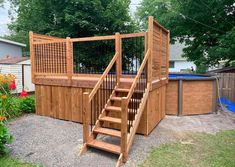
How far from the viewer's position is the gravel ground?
11.1 feet

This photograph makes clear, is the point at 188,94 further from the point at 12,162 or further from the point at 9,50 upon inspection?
the point at 9,50

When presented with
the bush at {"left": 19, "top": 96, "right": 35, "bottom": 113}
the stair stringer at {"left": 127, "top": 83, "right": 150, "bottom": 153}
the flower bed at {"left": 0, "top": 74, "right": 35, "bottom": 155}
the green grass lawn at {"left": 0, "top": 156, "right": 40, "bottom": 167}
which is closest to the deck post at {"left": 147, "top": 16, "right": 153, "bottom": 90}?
the stair stringer at {"left": 127, "top": 83, "right": 150, "bottom": 153}

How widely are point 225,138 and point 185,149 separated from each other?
1.19m

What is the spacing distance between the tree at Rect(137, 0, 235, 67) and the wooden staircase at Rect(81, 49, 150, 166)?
6098mm

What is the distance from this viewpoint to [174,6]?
35.8 feet

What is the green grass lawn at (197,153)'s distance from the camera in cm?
323

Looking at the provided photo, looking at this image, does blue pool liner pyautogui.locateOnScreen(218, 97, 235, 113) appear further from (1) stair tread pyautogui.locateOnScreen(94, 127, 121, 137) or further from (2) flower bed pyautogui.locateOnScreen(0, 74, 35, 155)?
(2) flower bed pyautogui.locateOnScreen(0, 74, 35, 155)

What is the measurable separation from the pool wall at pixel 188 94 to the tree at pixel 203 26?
3286 millimetres

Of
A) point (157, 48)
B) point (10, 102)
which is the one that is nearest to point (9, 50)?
point (10, 102)

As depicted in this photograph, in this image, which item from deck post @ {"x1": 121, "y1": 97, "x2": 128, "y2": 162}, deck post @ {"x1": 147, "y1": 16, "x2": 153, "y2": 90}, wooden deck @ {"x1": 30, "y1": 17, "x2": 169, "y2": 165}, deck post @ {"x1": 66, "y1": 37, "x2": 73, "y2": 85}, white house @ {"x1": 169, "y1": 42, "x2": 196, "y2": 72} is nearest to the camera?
deck post @ {"x1": 121, "y1": 97, "x2": 128, "y2": 162}

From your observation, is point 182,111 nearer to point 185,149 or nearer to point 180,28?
point 185,149

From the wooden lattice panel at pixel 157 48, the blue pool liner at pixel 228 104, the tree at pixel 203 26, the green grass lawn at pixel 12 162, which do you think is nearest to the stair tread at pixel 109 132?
the green grass lawn at pixel 12 162

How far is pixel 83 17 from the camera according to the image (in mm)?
10352

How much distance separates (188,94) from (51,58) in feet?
13.5
